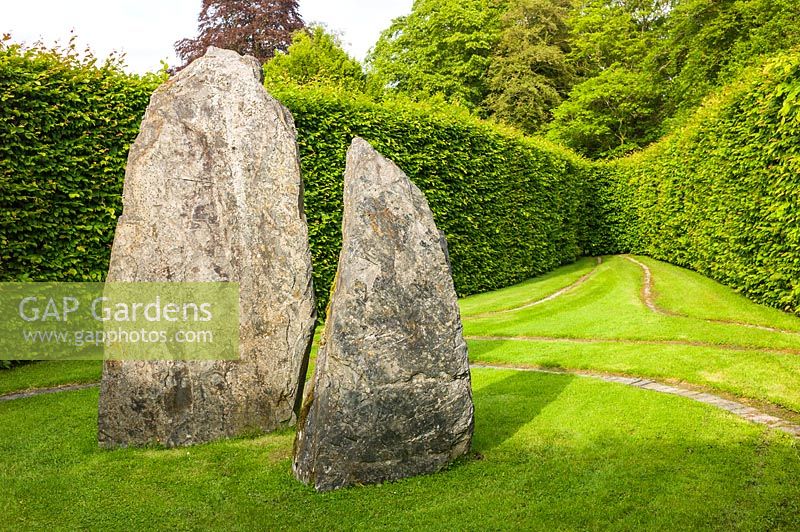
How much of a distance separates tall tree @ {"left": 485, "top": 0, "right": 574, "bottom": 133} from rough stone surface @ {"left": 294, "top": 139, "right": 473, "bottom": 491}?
1193 inches

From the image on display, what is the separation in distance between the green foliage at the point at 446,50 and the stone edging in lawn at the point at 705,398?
92.7 feet

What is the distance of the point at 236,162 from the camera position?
616 cm

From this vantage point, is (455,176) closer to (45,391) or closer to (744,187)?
(744,187)

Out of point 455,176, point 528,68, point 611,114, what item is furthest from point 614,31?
point 455,176

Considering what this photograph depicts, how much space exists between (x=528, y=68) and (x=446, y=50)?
18.6ft

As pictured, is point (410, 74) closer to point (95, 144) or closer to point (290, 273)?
point (95, 144)

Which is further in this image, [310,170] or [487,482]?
[310,170]

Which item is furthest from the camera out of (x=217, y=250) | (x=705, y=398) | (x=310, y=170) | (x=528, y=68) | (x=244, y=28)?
(x=528, y=68)

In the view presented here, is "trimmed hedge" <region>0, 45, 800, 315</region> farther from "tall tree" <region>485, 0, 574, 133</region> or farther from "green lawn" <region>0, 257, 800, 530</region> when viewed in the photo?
"tall tree" <region>485, 0, 574, 133</region>

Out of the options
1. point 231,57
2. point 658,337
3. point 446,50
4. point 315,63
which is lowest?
point 658,337

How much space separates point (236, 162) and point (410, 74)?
33.4 meters

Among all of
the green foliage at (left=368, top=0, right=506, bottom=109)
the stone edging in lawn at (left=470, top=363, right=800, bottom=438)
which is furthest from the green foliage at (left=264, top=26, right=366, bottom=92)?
the stone edging in lawn at (left=470, top=363, right=800, bottom=438)

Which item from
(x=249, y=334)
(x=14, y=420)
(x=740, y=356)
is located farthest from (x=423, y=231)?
(x=740, y=356)

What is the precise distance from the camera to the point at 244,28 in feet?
108
